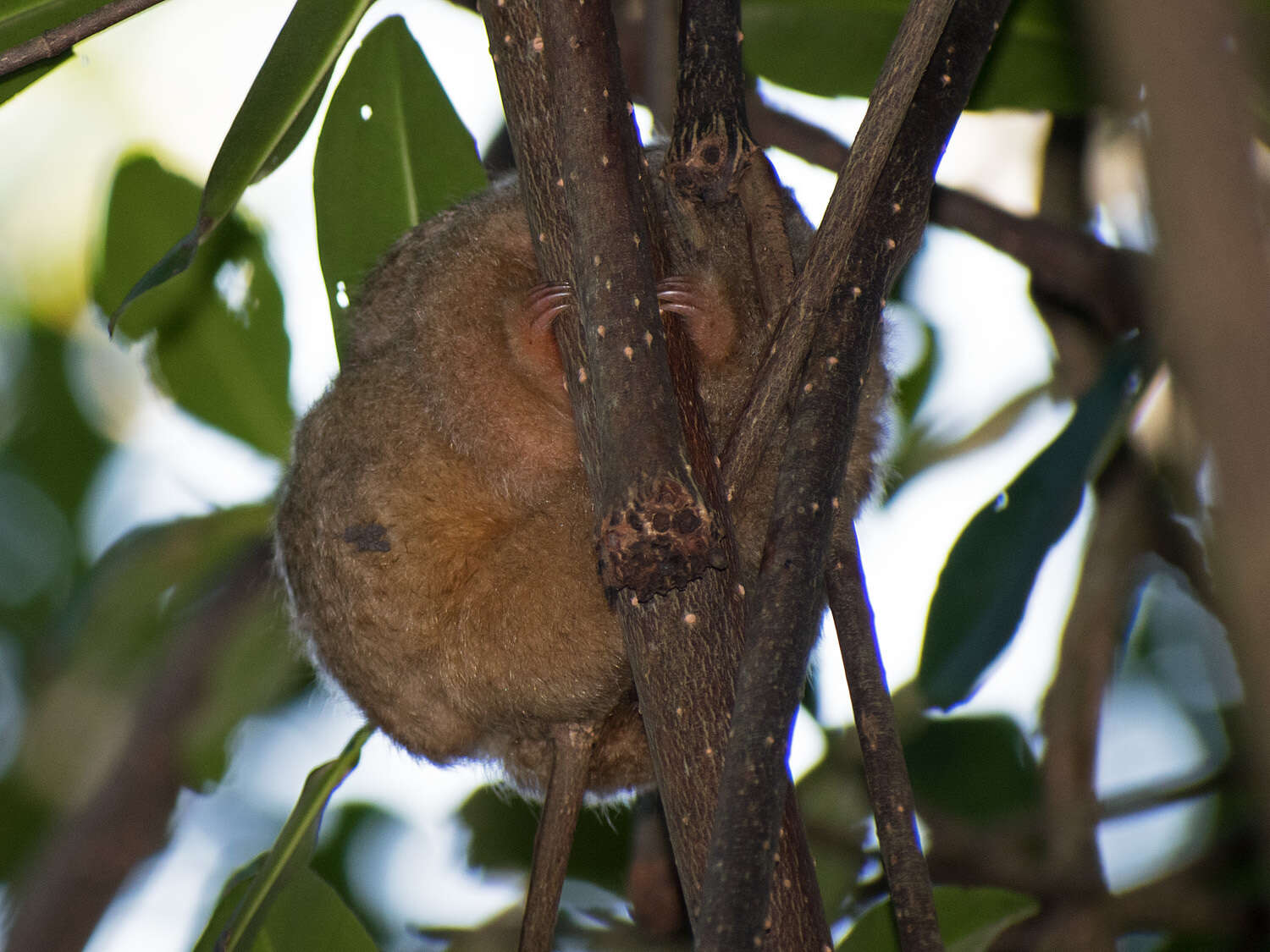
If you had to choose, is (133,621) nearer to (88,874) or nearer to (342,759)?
(88,874)

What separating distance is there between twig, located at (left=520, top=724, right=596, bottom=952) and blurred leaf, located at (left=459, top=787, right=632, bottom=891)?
1047 mm

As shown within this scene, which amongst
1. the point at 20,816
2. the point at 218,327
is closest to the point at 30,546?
the point at 20,816

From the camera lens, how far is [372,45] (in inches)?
81.1

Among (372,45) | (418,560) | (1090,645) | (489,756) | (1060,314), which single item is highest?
(372,45)

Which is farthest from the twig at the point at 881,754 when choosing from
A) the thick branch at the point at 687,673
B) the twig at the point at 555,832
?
the twig at the point at 555,832

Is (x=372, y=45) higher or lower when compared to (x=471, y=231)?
higher

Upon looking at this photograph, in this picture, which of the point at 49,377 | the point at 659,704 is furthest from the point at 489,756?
the point at 49,377

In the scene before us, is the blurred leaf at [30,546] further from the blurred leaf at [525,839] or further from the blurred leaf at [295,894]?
the blurred leaf at [295,894]

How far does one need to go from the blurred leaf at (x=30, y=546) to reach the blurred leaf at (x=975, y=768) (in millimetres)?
1787

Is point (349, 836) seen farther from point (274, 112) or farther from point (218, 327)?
point (274, 112)

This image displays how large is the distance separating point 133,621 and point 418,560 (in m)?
1.47

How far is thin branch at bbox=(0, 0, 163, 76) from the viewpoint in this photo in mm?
1080

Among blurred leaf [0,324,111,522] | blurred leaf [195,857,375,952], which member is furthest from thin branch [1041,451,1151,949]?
blurred leaf [0,324,111,522]

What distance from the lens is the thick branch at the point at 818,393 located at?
77cm
